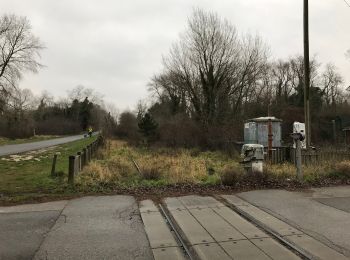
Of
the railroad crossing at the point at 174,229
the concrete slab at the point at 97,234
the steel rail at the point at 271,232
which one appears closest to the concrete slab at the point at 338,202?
the railroad crossing at the point at 174,229

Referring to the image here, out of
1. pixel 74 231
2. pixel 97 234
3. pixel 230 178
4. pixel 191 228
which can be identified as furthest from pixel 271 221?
pixel 230 178

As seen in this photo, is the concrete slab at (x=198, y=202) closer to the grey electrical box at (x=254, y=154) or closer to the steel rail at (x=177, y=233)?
the steel rail at (x=177, y=233)

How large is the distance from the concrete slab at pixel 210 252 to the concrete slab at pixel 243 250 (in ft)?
0.31

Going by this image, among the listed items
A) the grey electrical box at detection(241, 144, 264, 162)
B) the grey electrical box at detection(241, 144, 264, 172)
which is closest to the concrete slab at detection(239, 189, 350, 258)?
the grey electrical box at detection(241, 144, 264, 172)

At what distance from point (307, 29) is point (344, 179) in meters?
7.77

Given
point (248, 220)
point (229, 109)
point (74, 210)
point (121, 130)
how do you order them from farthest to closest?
1. point (121, 130)
2. point (229, 109)
3. point (74, 210)
4. point (248, 220)

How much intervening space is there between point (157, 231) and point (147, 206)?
2.19 metres

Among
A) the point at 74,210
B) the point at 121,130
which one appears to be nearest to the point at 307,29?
the point at 74,210

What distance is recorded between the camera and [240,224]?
24.5ft

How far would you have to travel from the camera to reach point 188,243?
20.9ft

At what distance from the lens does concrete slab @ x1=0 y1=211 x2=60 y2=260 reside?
606 centimetres

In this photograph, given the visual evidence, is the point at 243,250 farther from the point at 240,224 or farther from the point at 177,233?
the point at 240,224

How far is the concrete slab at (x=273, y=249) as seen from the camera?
565 centimetres

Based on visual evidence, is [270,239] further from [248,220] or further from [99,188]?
[99,188]
